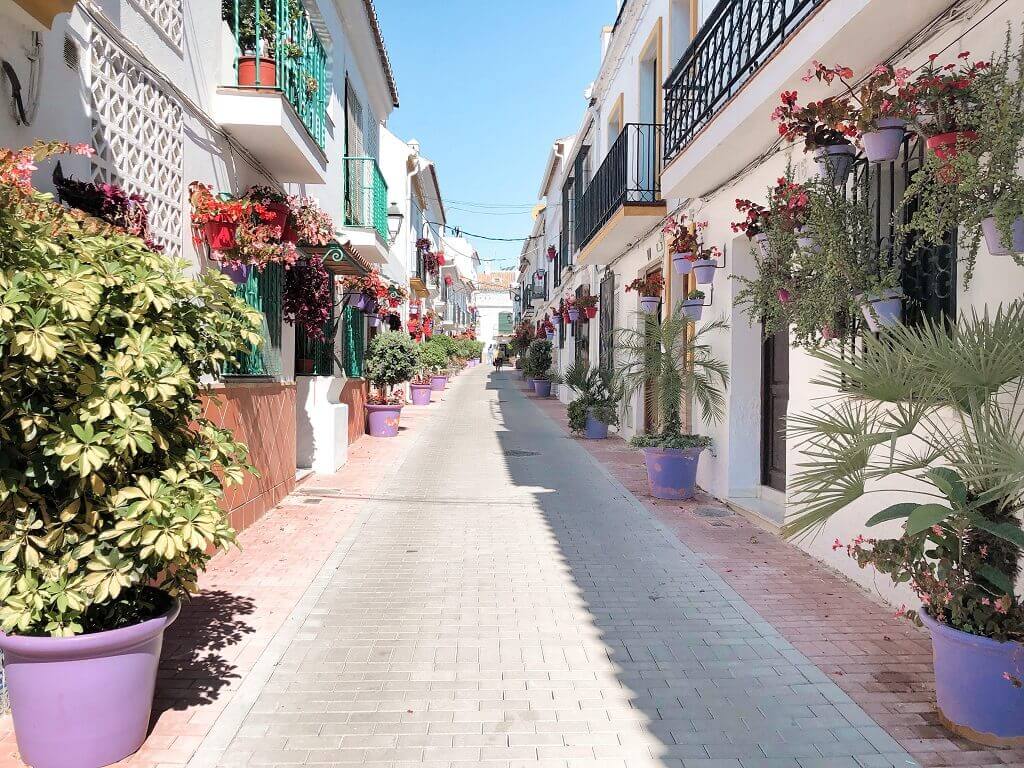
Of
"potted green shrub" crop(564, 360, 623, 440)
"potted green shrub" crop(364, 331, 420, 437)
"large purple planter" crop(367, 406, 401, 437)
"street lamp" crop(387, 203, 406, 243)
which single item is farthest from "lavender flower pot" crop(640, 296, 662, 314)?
"street lamp" crop(387, 203, 406, 243)

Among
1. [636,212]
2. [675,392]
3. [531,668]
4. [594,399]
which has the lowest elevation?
[531,668]

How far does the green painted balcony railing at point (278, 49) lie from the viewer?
682cm

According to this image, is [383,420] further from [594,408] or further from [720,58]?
[720,58]

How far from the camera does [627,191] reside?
10.6 meters

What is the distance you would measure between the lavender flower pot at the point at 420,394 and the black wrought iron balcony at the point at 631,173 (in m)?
10.4

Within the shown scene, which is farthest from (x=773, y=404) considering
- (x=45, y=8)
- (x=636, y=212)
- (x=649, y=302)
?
(x=45, y=8)

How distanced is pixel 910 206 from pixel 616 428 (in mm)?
10135

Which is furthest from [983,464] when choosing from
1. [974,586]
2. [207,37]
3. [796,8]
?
[207,37]

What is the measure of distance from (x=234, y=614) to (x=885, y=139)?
4859mm

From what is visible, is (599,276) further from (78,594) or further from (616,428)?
(78,594)

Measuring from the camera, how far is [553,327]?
25328 millimetres

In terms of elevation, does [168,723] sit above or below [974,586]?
below

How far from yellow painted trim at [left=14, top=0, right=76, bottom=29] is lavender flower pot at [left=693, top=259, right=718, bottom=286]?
19.9 feet

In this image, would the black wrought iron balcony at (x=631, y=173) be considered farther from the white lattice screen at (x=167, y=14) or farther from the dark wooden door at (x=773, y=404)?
the white lattice screen at (x=167, y=14)
